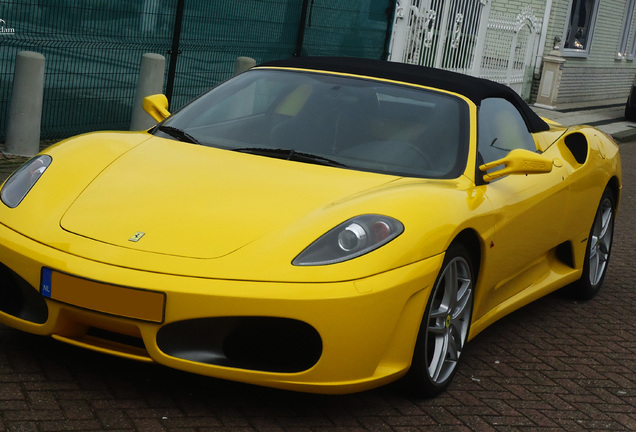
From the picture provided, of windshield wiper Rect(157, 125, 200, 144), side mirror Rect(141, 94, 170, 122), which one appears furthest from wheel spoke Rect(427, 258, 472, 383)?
side mirror Rect(141, 94, 170, 122)

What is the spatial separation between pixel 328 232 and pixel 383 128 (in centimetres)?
118

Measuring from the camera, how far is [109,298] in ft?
12.1

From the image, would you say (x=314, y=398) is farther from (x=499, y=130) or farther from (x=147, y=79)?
(x=147, y=79)

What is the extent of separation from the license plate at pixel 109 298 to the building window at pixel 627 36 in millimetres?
28246

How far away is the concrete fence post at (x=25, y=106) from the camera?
28.7ft

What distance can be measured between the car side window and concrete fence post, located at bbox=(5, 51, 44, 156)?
4565 mm

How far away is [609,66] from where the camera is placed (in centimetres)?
2928

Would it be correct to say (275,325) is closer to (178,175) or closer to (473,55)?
(178,175)

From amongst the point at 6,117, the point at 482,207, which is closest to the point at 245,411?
the point at 482,207

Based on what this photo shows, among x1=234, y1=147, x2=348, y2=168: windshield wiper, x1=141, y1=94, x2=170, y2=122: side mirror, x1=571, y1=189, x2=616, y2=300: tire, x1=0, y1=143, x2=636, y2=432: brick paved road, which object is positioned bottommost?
x1=0, y1=143, x2=636, y2=432: brick paved road

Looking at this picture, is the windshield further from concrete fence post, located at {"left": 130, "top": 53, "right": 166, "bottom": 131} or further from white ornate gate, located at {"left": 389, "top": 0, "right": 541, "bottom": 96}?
white ornate gate, located at {"left": 389, "top": 0, "right": 541, "bottom": 96}

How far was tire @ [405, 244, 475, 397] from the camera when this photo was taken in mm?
4129

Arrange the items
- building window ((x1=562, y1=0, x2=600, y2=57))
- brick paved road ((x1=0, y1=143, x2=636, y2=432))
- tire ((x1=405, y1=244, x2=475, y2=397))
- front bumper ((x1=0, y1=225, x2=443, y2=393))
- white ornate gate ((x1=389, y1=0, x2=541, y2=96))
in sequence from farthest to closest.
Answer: building window ((x1=562, y1=0, x2=600, y2=57))
white ornate gate ((x1=389, y1=0, x2=541, y2=96))
tire ((x1=405, y1=244, x2=475, y2=397))
brick paved road ((x1=0, y1=143, x2=636, y2=432))
front bumper ((x1=0, y1=225, x2=443, y2=393))

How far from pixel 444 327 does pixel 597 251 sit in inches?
104
